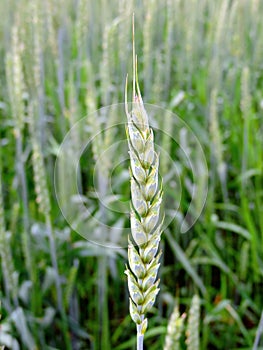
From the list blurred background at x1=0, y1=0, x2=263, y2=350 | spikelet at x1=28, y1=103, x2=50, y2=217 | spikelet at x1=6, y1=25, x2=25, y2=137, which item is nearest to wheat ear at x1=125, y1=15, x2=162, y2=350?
blurred background at x1=0, y1=0, x2=263, y2=350

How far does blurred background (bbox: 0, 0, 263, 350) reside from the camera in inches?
66.1

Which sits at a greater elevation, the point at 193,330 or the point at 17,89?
the point at 17,89

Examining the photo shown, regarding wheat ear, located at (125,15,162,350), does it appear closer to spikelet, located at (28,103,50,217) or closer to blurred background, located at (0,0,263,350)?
blurred background, located at (0,0,263,350)

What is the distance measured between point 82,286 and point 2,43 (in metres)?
1.69

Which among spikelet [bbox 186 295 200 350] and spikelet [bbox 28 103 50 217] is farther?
spikelet [bbox 28 103 50 217]

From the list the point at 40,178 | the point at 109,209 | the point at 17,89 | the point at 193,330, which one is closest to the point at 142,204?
the point at 193,330

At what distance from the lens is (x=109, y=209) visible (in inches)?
80.3

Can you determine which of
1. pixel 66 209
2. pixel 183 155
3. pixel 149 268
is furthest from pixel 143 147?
pixel 183 155

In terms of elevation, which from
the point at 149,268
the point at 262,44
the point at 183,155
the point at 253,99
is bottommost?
the point at 149,268

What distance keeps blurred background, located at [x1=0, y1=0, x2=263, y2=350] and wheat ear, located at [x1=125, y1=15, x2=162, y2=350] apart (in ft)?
2.58

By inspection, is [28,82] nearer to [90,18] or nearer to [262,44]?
[90,18]

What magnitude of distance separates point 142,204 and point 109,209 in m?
1.52

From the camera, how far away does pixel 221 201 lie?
250 centimetres

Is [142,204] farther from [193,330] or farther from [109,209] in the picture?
[109,209]
